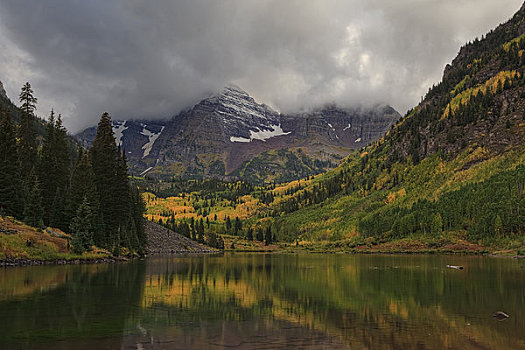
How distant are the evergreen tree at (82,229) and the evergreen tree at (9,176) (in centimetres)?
1173

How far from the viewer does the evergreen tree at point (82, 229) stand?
8139 centimetres

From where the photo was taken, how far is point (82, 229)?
84.8 m

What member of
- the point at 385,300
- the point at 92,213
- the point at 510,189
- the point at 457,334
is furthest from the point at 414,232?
the point at 457,334

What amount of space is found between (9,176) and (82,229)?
57.4ft

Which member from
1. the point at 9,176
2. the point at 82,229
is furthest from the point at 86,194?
the point at 9,176

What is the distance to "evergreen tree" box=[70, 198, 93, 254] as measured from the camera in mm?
81394

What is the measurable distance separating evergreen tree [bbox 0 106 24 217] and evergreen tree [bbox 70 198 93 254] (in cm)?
1173

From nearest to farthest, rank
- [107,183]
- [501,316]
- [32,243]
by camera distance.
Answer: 1. [501,316]
2. [32,243]
3. [107,183]

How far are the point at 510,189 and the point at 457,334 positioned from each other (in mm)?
146340

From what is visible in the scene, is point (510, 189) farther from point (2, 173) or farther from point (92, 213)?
point (2, 173)

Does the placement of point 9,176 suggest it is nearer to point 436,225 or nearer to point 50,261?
point 50,261

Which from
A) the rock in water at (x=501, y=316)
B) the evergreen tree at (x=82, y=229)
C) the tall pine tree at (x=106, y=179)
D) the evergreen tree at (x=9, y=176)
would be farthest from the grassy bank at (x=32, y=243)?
the rock in water at (x=501, y=316)

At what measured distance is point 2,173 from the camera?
80.3 metres

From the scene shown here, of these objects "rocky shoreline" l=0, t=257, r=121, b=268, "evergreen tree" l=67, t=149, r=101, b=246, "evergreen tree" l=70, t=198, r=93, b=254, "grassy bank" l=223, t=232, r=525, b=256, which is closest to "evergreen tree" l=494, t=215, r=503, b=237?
"grassy bank" l=223, t=232, r=525, b=256
